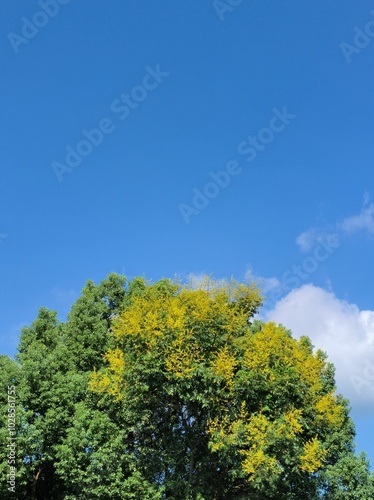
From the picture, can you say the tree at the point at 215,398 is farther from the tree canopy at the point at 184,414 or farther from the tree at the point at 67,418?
the tree at the point at 67,418

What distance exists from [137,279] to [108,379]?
548 cm

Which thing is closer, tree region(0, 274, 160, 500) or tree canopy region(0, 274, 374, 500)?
tree canopy region(0, 274, 374, 500)

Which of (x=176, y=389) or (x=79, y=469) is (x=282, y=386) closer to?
(x=176, y=389)

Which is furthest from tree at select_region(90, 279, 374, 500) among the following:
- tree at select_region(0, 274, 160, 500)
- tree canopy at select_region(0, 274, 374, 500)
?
tree at select_region(0, 274, 160, 500)

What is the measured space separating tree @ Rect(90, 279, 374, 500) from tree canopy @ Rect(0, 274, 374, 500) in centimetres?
4

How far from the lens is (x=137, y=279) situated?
2003 centimetres

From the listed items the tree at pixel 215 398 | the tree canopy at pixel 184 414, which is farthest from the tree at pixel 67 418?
the tree at pixel 215 398

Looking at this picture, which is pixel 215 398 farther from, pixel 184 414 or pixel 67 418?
pixel 67 418

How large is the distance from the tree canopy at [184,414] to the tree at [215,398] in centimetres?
4

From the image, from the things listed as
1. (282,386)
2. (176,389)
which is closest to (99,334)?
(176,389)

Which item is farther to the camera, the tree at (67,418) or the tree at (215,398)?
the tree at (67,418)

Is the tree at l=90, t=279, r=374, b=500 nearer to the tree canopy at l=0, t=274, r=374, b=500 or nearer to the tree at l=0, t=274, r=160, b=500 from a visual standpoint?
the tree canopy at l=0, t=274, r=374, b=500

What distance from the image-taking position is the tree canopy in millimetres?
13961

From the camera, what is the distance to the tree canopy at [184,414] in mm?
13961
